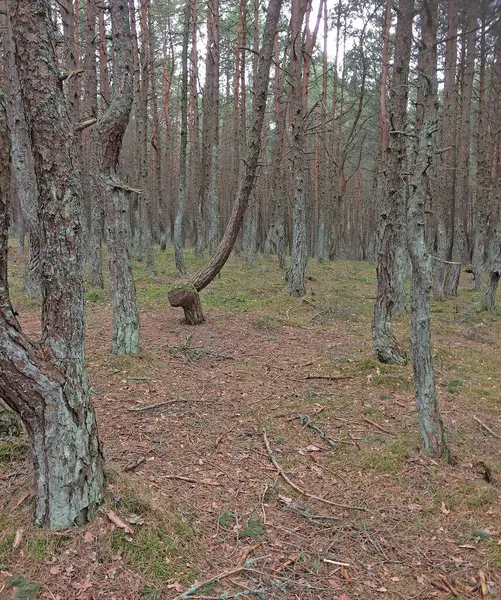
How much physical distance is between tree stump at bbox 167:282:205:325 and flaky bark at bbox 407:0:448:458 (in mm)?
4875

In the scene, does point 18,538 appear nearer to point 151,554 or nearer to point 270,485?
point 151,554

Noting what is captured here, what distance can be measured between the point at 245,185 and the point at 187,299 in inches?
89.6

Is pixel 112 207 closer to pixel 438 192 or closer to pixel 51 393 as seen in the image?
pixel 51 393

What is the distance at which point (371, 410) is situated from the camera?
5.34m

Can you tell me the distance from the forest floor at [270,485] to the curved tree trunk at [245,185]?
3.17ft

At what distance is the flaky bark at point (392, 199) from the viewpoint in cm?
622

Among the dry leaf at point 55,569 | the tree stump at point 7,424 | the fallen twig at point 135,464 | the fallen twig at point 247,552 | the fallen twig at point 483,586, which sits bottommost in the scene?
the fallen twig at point 483,586

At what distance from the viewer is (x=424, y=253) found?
4.08m

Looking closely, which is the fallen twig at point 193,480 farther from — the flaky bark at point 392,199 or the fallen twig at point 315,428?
the flaky bark at point 392,199

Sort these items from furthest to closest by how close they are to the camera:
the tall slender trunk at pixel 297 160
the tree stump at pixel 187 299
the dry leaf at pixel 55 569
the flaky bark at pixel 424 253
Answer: the tall slender trunk at pixel 297 160 → the tree stump at pixel 187 299 → the flaky bark at pixel 424 253 → the dry leaf at pixel 55 569

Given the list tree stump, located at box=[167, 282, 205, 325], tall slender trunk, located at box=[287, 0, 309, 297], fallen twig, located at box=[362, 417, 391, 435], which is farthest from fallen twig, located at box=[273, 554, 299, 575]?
tall slender trunk, located at box=[287, 0, 309, 297]

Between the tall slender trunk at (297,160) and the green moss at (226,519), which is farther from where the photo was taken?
the tall slender trunk at (297,160)

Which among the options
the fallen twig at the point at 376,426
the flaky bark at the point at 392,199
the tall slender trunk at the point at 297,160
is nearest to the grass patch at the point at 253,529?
the fallen twig at the point at 376,426

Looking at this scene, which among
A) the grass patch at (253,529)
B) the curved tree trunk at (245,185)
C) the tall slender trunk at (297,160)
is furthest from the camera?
the tall slender trunk at (297,160)
